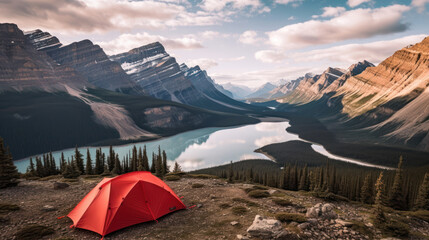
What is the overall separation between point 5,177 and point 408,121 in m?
210

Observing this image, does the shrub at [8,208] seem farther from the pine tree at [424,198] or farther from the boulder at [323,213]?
the pine tree at [424,198]

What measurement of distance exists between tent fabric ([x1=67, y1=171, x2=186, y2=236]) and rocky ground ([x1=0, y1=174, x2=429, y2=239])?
60cm

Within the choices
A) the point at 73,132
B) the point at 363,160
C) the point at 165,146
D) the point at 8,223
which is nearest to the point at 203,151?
the point at 165,146

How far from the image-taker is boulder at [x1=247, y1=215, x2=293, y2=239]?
663 inches

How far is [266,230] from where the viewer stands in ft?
56.2

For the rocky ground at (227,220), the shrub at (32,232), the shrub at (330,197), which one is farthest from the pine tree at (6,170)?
the shrub at (330,197)

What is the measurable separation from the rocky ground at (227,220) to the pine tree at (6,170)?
223 cm

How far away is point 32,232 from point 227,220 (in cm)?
1605

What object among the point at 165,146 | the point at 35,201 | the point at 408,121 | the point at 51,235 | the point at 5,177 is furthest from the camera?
the point at 165,146

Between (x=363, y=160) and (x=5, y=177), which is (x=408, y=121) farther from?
(x=5, y=177)

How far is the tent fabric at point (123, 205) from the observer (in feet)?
65.1

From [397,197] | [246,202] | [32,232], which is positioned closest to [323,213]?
[246,202]

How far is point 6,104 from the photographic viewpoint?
7490 inches

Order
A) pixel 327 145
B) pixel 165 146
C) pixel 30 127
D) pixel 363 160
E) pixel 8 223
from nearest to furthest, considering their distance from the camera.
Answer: pixel 8 223 < pixel 363 160 < pixel 327 145 < pixel 30 127 < pixel 165 146
